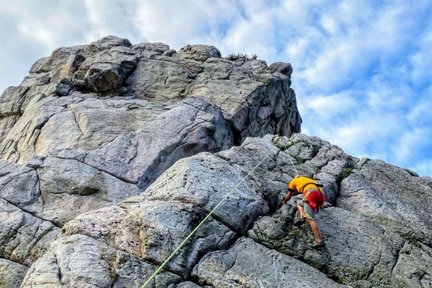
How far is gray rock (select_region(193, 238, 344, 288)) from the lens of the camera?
13.3 m

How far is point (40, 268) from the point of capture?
43.1 ft

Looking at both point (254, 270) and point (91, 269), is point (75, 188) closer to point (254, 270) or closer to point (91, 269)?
point (91, 269)

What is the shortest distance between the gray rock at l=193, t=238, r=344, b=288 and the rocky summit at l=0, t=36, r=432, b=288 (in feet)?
0.14

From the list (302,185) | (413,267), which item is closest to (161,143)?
(302,185)

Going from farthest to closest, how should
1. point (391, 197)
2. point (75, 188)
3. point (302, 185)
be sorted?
point (75, 188), point (391, 197), point (302, 185)

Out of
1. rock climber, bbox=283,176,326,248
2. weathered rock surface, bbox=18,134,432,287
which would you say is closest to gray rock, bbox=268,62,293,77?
weathered rock surface, bbox=18,134,432,287

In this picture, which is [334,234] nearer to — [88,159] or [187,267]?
[187,267]

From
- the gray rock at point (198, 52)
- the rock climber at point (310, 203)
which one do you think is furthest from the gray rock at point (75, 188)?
the gray rock at point (198, 52)

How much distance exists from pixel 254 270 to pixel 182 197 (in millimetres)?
3338

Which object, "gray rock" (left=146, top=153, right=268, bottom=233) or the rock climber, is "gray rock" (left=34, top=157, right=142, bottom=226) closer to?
"gray rock" (left=146, top=153, right=268, bottom=233)

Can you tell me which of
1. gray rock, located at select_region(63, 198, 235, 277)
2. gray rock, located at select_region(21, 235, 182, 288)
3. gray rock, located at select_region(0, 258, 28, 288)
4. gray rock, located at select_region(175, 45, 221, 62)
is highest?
gray rock, located at select_region(175, 45, 221, 62)

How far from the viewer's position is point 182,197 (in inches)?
612

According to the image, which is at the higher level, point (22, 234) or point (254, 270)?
point (254, 270)

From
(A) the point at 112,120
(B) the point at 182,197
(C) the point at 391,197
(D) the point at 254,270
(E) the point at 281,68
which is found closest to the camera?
(D) the point at 254,270
